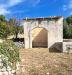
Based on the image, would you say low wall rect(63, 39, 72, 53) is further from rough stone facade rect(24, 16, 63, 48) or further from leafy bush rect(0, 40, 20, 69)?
leafy bush rect(0, 40, 20, 69)

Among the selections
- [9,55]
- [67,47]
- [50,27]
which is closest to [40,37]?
[50,27]

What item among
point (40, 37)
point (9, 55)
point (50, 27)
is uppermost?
point (50, 27)

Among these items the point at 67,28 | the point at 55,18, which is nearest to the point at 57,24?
the point at 55,18

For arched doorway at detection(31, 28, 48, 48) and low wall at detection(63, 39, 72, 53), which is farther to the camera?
arched doorway at detection(31, 28, 48, 48)

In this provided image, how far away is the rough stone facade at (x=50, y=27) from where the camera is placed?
21.9 meters

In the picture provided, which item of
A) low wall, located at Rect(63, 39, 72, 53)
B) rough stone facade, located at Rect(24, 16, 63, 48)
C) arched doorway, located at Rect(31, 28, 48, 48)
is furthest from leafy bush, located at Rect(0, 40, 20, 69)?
arched doorway, located at Rect(31, 28, 48, 48)

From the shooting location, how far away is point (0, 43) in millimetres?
9789

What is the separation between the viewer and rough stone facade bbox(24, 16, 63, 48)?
2191cm

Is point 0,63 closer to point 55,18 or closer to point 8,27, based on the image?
point 55,18

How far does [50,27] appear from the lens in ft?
72.9

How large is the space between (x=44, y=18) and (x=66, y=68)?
12.3 m

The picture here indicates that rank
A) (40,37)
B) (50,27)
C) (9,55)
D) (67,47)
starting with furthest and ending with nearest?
(40,37), (50,27), (67,47), (9,55)

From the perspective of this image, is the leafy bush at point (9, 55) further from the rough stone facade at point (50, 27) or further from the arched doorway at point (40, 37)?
the arched doorway at point (40, 37)

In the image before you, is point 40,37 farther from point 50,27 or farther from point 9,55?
point 9,55
